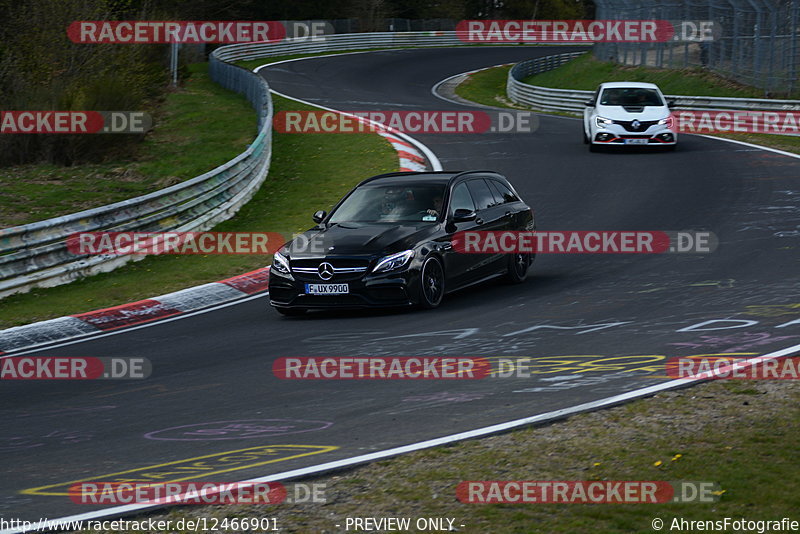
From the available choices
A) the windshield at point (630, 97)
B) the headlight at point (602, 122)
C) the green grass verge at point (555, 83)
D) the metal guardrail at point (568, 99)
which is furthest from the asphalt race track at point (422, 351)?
the green grass verge at point (555, 83)

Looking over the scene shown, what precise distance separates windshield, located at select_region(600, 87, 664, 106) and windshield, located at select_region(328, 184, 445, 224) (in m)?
14.5

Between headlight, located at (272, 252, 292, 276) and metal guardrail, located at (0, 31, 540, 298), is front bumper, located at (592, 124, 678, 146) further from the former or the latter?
headlight, located at (272, 252, 292, 276)

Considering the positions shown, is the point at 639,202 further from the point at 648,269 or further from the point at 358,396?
the point at 358,396

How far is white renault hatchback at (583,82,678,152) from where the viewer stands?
25.8 meters

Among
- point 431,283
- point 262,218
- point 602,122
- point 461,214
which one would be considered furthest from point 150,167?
point 431,283

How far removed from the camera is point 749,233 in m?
16.0

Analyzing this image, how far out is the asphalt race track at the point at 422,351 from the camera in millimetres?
7168

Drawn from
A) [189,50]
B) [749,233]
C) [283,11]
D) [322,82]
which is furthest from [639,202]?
[283,11]

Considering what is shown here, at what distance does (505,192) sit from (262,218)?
6574 millimetres

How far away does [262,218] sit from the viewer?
19859mm

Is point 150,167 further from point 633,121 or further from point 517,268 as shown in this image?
point 517,268

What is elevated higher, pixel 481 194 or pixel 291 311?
pixel 481 194

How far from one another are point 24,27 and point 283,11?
4948cm

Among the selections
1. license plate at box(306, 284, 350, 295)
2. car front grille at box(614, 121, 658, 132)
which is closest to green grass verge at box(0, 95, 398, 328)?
license plate at box(306, 284, 350, 295)
